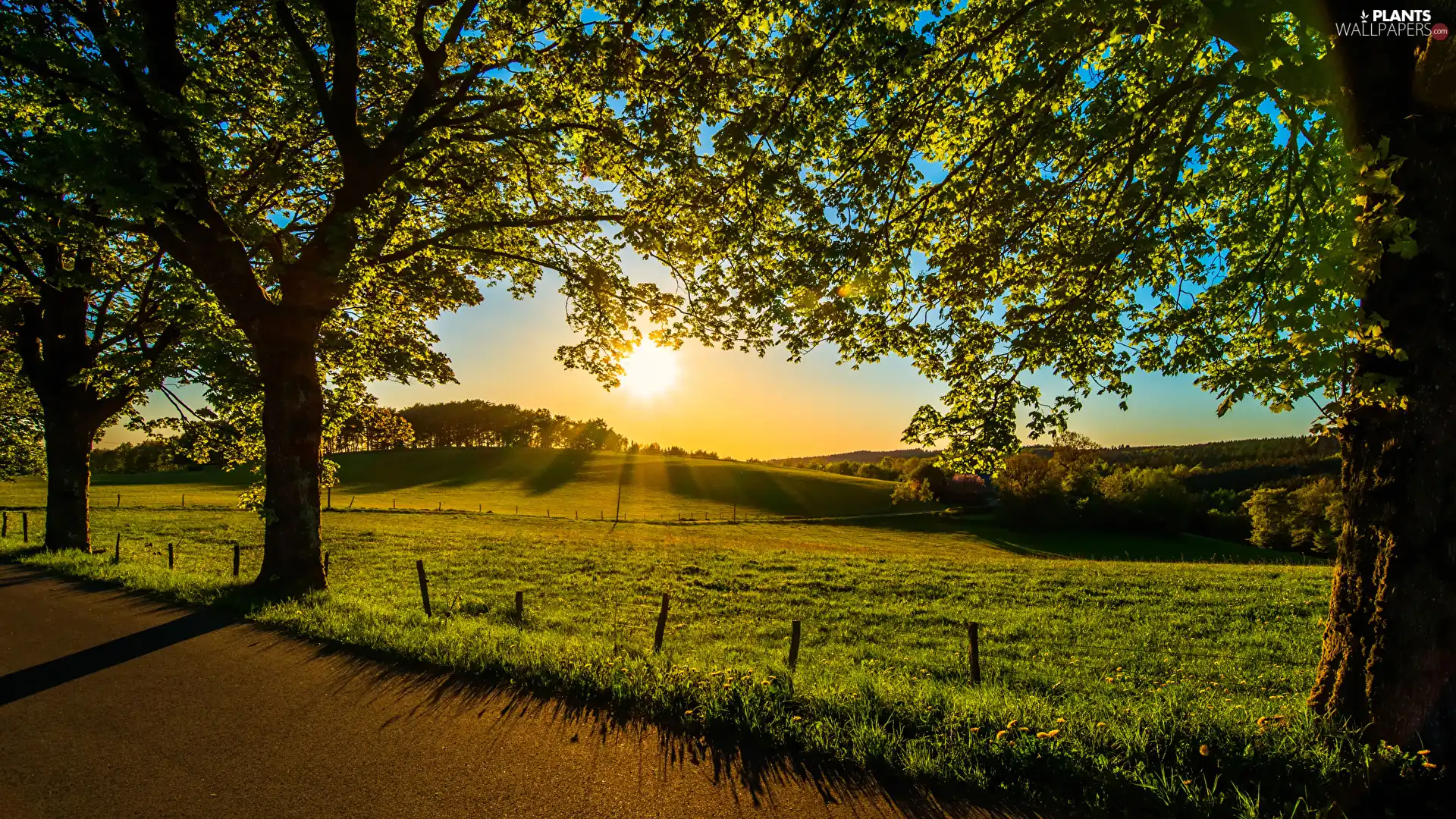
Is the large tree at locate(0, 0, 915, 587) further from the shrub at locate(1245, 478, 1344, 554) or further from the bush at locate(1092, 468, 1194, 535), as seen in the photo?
the bush at locate(1092, 468, 1194, 535)

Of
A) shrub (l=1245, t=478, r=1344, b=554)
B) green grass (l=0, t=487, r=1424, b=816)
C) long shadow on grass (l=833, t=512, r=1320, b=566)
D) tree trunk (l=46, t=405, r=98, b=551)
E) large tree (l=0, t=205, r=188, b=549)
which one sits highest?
large tree (l=0, t=205, r=188, b=549)

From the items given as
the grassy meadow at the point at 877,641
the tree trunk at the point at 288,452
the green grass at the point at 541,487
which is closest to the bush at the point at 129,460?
the green grass at the point at 541,487

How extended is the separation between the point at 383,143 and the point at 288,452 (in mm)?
6268

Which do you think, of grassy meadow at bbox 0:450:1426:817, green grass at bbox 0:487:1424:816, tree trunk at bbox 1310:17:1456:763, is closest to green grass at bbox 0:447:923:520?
grassy meadow at bbox 0:450:1426:817

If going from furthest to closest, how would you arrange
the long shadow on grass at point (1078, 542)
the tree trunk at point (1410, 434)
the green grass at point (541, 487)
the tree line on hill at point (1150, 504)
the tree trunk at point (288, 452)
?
the green grass at point (541, 487) < the tree line on hill at point (1150, 504) < the long shadow on grass at point (1078, 542) < the tree trunk at point (288, 452) < the tree trunk at point (1410, 434)

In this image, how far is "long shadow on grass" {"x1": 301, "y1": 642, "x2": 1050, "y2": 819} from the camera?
4.11 metres

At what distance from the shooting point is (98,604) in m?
9.99

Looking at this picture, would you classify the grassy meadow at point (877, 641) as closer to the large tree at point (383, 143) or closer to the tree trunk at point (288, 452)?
the tree trunk at point (288, 452)

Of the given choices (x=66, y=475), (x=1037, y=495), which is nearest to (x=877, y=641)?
(x=66, y=475)

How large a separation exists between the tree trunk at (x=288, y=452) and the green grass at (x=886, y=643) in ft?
2.95

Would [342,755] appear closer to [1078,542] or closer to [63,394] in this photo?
[63,394]

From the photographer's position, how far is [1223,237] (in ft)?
25.2

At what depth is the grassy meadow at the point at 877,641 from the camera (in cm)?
442

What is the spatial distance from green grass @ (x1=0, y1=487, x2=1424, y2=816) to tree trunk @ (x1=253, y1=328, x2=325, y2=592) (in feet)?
2.95
